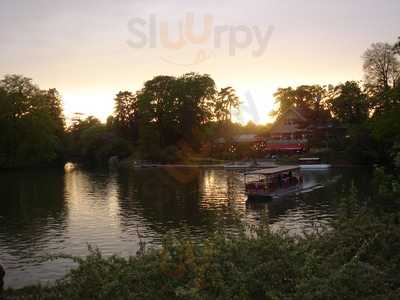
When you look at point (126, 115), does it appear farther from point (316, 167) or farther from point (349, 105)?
point (316, 167)

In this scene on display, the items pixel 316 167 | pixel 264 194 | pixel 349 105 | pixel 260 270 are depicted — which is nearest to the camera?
pixel 260 270

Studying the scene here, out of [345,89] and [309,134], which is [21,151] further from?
[345,89]

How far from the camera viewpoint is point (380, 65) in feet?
250

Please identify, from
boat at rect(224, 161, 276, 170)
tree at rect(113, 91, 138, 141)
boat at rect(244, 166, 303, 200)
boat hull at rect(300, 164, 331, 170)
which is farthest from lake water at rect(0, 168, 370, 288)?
tree at rect(113, 91, 138, 141)

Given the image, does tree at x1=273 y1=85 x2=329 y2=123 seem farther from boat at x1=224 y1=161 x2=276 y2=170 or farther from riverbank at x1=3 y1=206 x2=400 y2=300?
riverbank at x1=3 y1=206 x2=400 y2=300

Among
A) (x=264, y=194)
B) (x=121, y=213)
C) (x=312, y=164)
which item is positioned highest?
(x=312, y=164)

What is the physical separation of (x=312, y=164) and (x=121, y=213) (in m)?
47.3

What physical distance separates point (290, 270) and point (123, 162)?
89238 millimetres

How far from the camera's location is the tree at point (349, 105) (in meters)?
85.8

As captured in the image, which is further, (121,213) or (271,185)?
(271,185)

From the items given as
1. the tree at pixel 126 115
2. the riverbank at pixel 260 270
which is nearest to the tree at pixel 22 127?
the tree at pixel 126 115

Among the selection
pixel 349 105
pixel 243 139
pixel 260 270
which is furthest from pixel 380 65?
pixel 260 270

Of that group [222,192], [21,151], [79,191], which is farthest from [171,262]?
[21,151]

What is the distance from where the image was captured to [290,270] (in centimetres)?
1107
